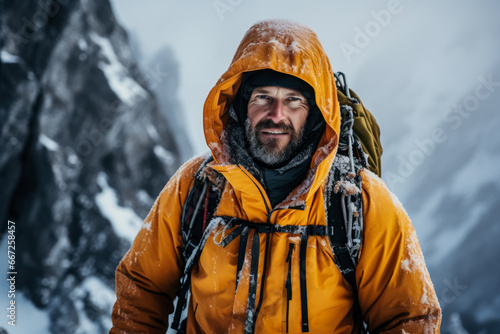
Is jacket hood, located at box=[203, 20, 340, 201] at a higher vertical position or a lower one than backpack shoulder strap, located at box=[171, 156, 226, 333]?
higher

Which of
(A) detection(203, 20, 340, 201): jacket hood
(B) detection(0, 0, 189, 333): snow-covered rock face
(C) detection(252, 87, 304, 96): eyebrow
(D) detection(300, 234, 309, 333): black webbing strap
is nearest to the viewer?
(D) detection(300, 234, 309, 333): black webbing strap

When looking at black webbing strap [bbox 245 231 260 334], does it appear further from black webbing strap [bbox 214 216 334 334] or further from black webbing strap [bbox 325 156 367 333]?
black webbing strap [bbox 325 156 367 333]

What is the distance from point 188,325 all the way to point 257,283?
24.2 inches

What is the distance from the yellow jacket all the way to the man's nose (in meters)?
0.25

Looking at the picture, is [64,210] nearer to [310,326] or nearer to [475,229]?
[310,326]

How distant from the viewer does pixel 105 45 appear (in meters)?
10.9

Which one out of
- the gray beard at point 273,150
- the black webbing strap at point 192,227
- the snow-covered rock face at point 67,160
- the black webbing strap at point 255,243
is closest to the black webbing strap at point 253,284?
the black webbing strap at point 255,243

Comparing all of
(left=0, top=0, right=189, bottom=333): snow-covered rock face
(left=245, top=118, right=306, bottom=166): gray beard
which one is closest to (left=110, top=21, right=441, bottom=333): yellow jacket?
(left=245, top=118, right=306, bottom=166): gray beard

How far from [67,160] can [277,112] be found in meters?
9.53

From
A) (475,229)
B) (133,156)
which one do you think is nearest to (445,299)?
(475,229)

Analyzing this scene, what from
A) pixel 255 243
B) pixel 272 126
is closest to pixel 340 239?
pixel 255 243

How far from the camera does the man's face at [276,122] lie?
1849 millimetres

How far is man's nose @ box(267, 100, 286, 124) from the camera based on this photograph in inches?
72.7

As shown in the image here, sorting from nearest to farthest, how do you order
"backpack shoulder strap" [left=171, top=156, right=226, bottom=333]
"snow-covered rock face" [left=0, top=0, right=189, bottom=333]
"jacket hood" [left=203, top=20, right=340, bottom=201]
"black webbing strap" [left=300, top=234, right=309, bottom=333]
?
1. "black webbing strap" [left=300, top=234, right=309, bottom=333]
2. "jacket hood" [left=203, top=20, right=340, bottom=201]
3. "backpack shoulder strap" [left=171, top=156, right=226, bottom=333]
4. "snow-covered rock face" [left=0, top=0, right=189, bottom=333]
